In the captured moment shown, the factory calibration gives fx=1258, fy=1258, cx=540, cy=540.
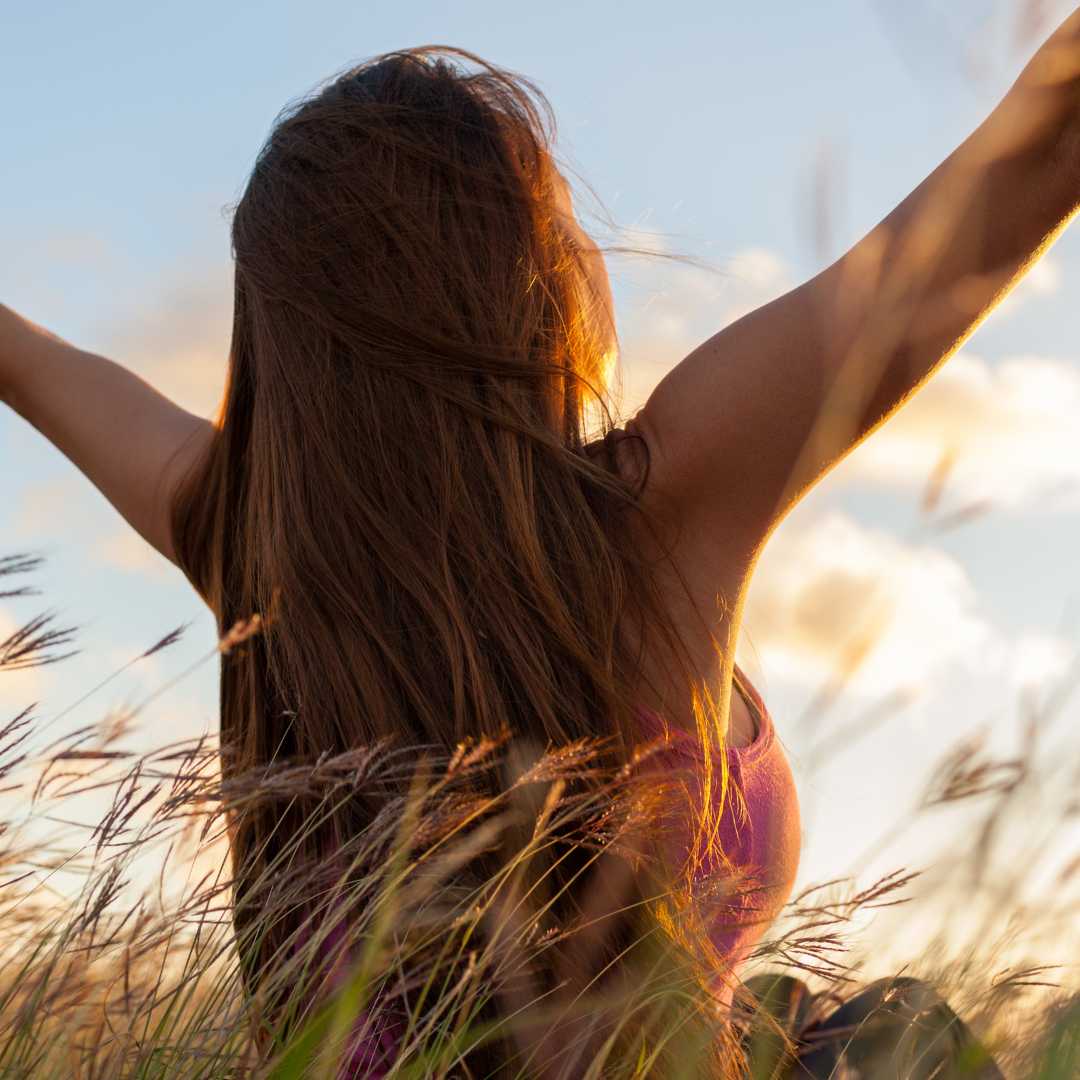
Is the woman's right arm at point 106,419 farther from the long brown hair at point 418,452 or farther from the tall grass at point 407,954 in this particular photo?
the tall grass at point 407,954

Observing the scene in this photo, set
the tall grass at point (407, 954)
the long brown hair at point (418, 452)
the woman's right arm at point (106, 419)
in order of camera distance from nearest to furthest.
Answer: the tall grass at point (407, 954)
the long brown hair at point (418, 452)
the woman's right arm at point (106, 419)

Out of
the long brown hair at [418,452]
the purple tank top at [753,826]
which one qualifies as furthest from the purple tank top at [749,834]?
the long brown hair at [418,452]

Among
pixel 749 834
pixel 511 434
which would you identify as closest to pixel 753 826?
pixel 749 834

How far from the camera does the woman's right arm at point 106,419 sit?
264 cm

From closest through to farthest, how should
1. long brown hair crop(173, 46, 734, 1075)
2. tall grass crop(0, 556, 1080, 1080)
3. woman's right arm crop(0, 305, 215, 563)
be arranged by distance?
1. tall grass crop(0, 556, 1080, 1080)
2. long brown hair crop(173, 46, 734, 1075)
3. woman's right arm crop(0, 305, 215, 563)

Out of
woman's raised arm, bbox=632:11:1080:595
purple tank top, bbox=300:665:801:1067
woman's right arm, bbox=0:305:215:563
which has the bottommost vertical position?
purple tank top, bbox=300:665:801:1067

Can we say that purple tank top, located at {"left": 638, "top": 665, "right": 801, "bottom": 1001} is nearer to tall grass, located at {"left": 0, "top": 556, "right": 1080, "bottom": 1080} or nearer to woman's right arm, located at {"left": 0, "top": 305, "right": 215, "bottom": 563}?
tall grass, located at {"left": 0, "top": 556, "right": 1080, "bottom": 1080}

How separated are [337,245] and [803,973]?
1416 millimetres

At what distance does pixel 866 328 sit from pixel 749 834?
859 millimetres

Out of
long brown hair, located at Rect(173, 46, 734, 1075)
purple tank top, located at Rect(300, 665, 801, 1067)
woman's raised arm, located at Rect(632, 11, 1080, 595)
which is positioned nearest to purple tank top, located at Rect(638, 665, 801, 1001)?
purple tank top, located at Rect(300, 665, 801, 1067)

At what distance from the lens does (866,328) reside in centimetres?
172

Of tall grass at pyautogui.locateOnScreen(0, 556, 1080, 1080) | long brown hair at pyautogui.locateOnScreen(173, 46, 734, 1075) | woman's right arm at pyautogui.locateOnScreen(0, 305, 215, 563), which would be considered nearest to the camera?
tall grass at pyautogui.locateOnScreen(0, 556, 1080, 1080)

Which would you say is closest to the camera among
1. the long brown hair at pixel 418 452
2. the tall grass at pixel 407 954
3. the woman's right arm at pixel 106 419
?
the tall grass at pixel 407 954

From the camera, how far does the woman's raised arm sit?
161cm
